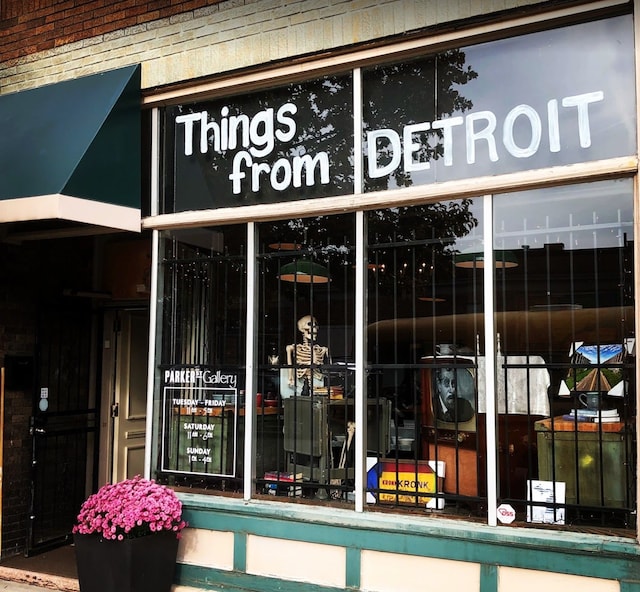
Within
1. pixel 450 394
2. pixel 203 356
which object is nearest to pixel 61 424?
pixel 203 356

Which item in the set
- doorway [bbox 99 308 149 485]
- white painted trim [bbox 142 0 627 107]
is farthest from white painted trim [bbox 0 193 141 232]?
doorway [bbox 99 308 149 485]

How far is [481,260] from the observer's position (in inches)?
171

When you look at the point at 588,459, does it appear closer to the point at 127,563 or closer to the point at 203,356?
the point at 203,356

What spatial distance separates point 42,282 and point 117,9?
8.38ft

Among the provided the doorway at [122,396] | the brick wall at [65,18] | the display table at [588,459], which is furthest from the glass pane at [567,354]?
the doorway at [122,396]

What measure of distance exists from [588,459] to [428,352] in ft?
3.61

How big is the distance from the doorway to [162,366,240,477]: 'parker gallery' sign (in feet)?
5.81

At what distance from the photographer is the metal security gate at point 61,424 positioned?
634cm

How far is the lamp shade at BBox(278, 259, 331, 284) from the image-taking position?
15.9 feet

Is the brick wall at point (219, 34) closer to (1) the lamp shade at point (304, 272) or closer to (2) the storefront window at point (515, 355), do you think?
(2) the storefront window at point (515, 355)

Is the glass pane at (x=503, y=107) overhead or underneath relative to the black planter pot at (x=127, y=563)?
overhead

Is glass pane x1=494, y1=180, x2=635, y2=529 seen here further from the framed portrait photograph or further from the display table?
the framed portrait photograph

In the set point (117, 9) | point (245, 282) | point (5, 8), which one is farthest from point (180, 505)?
point (5, 8)

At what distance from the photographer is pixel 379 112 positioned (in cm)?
477
